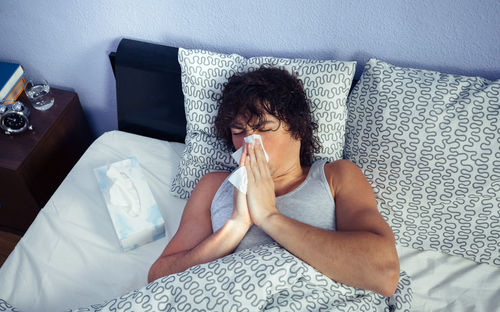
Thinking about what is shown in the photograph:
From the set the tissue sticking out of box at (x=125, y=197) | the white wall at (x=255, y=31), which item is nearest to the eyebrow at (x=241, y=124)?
the white wall at (x=255, y=31)

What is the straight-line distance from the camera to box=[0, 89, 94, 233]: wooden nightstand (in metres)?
1.46

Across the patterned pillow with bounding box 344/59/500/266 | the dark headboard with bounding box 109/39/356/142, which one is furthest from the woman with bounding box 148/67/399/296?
the dark headboard with bounding box 109/39/356/142

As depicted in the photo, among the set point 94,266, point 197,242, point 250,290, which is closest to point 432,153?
point 250,290

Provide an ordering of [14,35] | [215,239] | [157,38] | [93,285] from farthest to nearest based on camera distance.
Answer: [14,35]
[157,38]
[93,285]
[215,239]

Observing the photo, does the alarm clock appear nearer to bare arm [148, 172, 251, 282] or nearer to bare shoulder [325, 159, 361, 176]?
bare arm [148, 172, 251, 282]

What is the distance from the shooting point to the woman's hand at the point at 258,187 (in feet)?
3.32

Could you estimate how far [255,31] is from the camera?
1.31 m

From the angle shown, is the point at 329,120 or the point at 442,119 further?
the point at 329,120

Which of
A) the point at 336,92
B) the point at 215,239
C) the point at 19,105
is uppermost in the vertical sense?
the point at 336,92

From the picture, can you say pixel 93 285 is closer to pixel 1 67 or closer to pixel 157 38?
pixel 157 38

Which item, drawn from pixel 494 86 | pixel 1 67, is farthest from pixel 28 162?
pixel 494 86

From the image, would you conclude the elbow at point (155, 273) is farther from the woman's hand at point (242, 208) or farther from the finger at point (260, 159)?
Result: the finger at point (260, 159)

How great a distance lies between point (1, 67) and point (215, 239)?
1.44m

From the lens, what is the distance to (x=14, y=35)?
158 centimetres
